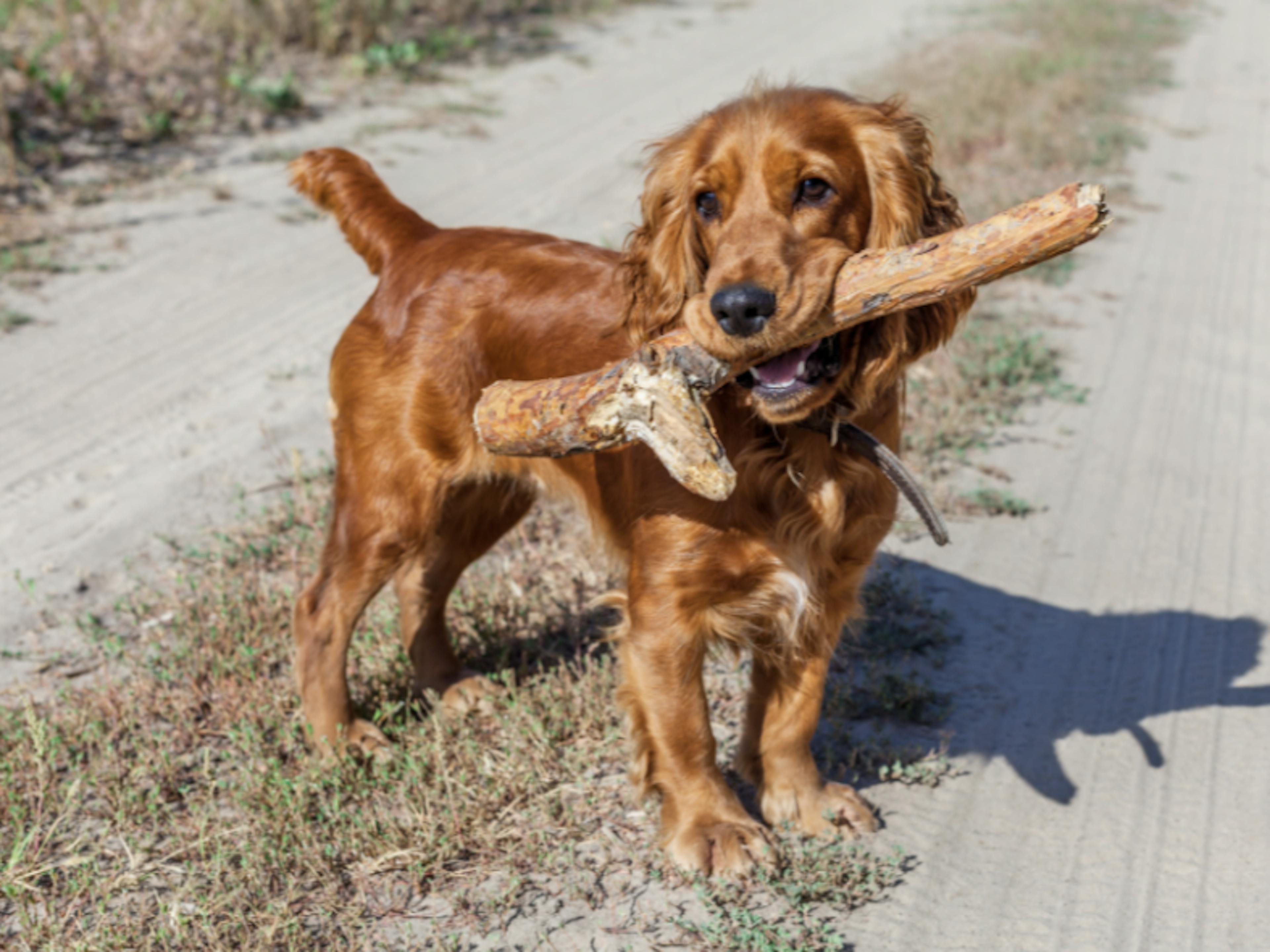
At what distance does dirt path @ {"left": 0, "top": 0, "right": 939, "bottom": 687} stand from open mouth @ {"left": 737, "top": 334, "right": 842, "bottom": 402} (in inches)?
76.0

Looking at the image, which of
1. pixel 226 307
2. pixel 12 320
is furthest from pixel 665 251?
pixel 12 320

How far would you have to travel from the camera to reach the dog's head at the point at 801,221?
254 centimetres

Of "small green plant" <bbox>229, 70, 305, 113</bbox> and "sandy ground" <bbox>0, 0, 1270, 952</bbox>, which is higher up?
"small green plant" <bbox>229, 70, 305, 113</bbox>

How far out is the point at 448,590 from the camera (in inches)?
150

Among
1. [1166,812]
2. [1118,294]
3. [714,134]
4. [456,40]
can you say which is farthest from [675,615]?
[456,40]

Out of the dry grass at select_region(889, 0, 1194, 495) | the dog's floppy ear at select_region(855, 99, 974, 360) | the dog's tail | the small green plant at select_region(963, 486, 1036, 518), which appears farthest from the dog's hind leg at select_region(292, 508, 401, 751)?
the small green plant at select_region(963, 486, 1036, 518)

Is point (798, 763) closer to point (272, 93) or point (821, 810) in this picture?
point (821, 810)

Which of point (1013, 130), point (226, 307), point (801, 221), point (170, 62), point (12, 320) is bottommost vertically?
point (1013, 130)

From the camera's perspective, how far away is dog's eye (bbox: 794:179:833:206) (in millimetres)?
2645

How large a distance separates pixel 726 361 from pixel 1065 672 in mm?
2060

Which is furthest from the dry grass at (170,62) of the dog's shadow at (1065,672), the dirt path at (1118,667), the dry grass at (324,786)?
the dog's shadow at (1065,672)

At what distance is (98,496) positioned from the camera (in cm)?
467

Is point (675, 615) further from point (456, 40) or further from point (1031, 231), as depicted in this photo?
point (456, 40)

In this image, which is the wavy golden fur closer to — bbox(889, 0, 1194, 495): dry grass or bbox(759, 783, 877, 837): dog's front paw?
bbox(759, 783, 877, 837): dog's front paw
